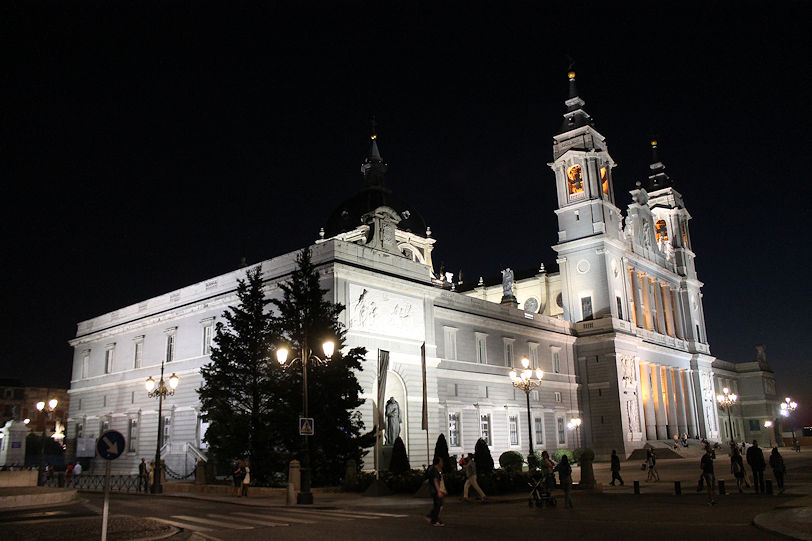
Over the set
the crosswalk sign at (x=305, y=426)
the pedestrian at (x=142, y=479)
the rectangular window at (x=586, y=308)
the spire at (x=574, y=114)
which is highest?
the spire at (x=574, y=114)

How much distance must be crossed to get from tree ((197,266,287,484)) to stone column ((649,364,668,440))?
4518cm

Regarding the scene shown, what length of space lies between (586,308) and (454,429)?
22.3m

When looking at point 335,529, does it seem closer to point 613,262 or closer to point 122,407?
point 122,407

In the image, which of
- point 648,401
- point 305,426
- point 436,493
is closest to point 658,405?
point 648,401

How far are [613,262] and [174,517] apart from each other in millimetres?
52321

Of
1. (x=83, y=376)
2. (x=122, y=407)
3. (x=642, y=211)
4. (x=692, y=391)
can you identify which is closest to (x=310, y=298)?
(x=122, y=407)

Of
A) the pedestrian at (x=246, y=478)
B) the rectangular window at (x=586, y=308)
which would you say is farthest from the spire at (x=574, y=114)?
the pedestrian at (x=246, y=478)

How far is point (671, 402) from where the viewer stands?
231 ft

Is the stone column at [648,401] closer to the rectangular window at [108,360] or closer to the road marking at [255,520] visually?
the rectangular window at [108,360]

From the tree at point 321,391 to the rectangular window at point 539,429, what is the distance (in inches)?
1042

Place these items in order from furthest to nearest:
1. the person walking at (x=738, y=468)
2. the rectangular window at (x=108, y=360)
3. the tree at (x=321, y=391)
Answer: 1. the rectangular window at (x=108, y=360)
2. the tree at (x=321, y=391)
3. the person walking at (x=738, y=468)

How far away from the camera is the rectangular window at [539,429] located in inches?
2162

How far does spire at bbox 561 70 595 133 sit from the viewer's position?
222ft

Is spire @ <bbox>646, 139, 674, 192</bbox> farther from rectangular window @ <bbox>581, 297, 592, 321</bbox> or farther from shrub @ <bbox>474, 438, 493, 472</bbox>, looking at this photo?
shrub @ <bbox>474, 438, 493, 472</bbox>
